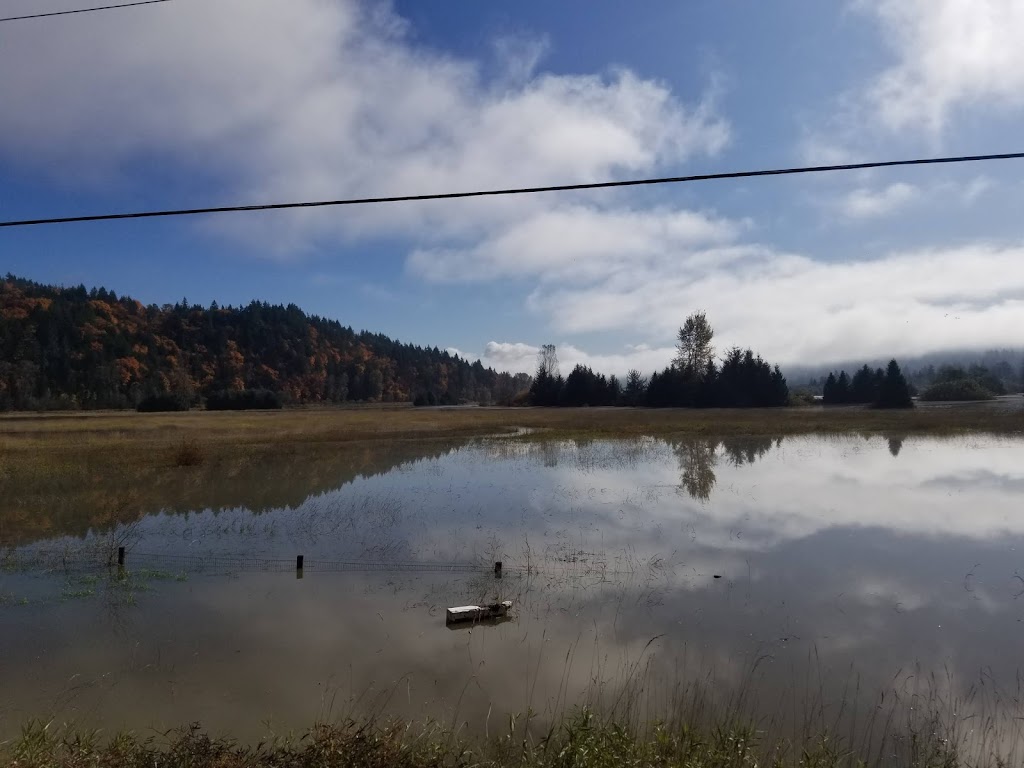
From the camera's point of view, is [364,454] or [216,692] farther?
[364,454]

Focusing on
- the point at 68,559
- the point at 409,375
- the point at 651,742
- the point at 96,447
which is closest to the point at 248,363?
the point at 409,375

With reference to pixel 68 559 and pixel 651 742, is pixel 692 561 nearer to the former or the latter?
pixel 651 742

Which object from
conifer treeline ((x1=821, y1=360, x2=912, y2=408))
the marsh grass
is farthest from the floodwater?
conifer treeline ((x1=821, y1=360, x2=912, y2=408))

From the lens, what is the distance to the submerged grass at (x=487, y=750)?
5195 mm

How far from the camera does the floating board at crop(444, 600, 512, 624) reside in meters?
9.69

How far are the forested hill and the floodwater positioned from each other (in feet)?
302

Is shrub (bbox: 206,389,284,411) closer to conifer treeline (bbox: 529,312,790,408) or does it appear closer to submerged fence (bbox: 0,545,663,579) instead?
conifer treeline (bbox: 529,312,790,408)

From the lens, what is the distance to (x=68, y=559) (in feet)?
44.6

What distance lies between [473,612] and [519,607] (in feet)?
Result: 3.27

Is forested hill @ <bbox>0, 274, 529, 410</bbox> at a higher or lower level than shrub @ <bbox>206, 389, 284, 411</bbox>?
higher

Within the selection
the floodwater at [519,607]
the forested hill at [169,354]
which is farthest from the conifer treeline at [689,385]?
the floodwater at [519,607]

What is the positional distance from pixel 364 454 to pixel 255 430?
18.2 m

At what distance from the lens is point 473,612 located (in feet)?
32.0

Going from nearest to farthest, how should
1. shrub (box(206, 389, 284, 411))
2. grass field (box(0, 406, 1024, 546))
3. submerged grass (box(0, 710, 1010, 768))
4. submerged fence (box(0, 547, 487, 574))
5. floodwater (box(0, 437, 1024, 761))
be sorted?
submerged grass (box(0, 710, 1010, 768)) < floodwater (box(0, 437, 1024, 761)) < submerged fence (box(0, 547, 487, 574)) < grass field (box(0, 406, 1024, 546)) < shrub (box(206, 389, 284, 411))
